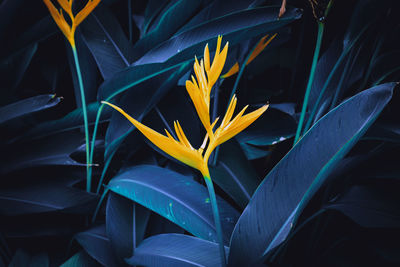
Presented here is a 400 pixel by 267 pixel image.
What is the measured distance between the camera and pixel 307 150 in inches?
15.6

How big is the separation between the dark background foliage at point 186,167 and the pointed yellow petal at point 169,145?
144mm

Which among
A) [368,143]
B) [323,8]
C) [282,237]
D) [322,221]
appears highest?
[323,8]

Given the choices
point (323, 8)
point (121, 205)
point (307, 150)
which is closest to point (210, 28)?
point (323, 8)

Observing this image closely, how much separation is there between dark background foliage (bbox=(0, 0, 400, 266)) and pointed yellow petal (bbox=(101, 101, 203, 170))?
14 cm

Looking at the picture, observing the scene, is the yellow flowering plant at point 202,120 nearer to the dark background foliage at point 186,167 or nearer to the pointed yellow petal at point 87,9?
the dark background foliage at point 186,167

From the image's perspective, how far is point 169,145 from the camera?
0.29 meters

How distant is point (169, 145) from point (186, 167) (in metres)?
0.40

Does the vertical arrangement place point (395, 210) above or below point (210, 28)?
below

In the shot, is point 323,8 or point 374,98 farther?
point 323,8

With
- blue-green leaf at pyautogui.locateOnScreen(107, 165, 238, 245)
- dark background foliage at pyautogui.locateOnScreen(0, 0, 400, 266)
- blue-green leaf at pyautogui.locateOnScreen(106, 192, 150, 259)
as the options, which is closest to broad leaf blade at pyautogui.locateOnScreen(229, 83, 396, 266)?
dark background foliage at pyautogui.locateOnScreen(0, 0, 400, 266)

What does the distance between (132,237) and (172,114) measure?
288 millimetres

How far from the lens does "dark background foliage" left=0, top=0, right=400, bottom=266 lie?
50 centimetres

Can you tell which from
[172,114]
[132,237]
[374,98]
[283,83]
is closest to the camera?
[374,98]

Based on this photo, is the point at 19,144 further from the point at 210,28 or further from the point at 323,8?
the point at 323,8
